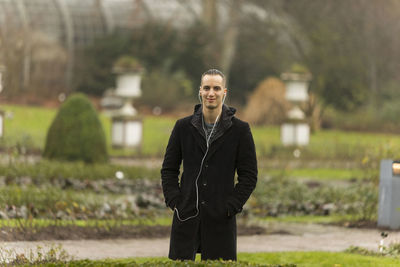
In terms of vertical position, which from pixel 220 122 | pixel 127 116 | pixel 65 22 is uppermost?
pixel 65 22

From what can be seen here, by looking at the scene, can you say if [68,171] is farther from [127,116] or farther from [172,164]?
[172,164]

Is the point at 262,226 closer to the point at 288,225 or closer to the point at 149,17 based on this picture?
the point at 288,225

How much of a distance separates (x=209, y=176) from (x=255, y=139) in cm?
1829

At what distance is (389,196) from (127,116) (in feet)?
36.9

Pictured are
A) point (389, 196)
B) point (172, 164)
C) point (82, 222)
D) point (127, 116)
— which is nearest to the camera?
point (172, 164)

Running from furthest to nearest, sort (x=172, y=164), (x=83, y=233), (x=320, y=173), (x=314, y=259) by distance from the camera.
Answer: (x=320, y=173), (x=83, y=233), (x=314, y=259), (x=172, y=164)

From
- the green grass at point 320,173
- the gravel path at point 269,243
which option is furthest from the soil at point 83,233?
the green grass at point 320,173

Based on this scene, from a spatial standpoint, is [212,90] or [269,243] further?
[269,243]

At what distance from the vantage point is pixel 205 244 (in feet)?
17.4

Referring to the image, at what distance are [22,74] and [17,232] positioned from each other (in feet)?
67.9

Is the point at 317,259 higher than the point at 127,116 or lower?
lower

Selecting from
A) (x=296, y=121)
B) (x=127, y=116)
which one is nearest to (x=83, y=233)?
(x=127, y=116)

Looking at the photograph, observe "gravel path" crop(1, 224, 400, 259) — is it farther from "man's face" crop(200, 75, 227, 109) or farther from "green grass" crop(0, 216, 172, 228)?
"man's face" crop(200, 75, 227, 109)

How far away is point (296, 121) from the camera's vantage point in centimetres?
2252
